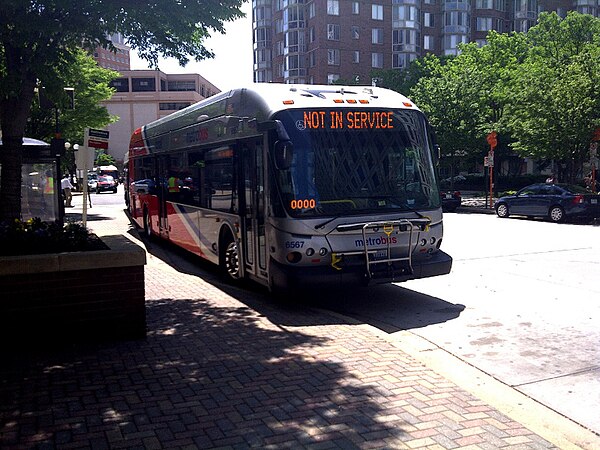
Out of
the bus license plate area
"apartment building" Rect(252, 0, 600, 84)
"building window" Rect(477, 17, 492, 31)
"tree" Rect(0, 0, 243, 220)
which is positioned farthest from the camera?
"building window" Rect(477, 17, 492, 31)

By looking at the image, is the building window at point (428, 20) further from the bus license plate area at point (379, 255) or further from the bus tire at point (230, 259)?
the bus license plate area at point (379, 255)

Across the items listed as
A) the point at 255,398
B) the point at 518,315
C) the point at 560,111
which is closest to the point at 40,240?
the point at 255,398

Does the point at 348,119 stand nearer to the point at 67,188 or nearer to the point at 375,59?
the point at 67,188

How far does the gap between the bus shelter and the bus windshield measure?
8.45 meters

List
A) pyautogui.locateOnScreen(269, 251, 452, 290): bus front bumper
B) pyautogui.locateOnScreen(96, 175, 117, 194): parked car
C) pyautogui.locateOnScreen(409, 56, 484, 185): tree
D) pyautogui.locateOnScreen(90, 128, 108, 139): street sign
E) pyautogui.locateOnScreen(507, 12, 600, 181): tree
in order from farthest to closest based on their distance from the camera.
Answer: pyautogui.locateOnScreen(96, 175, 117, 194): parked car
pyautogui.locateOnScreen(409, 56, 484, 185): tree
pyautogui.locateOnScreen(507, 12, 600, 181): tree
pyautogui.locateOnScreen(90, 128, 108, 139): street sign
pyautogui.locateOnScreen(269, 251, 452, 290): bus front bumper

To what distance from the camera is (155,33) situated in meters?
8.67

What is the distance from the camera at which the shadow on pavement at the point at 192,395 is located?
4.20 m

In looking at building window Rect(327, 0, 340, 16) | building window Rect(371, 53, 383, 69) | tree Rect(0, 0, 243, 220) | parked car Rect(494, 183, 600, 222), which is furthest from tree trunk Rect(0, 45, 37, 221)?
building window Rect(371, 53, 383, 69)

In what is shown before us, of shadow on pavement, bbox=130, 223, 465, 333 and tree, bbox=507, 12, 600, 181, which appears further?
tree, bbox=507, 12, 600, 181

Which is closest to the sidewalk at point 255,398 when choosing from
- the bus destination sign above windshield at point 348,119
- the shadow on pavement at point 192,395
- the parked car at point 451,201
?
the shadow on pavement at point 192,395

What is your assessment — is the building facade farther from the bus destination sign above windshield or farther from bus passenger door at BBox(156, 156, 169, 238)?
the bus destination sign above windshield

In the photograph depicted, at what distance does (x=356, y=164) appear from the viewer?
8430 millimetres

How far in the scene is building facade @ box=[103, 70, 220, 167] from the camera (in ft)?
348

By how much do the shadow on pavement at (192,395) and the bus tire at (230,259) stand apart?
3.11 meters
